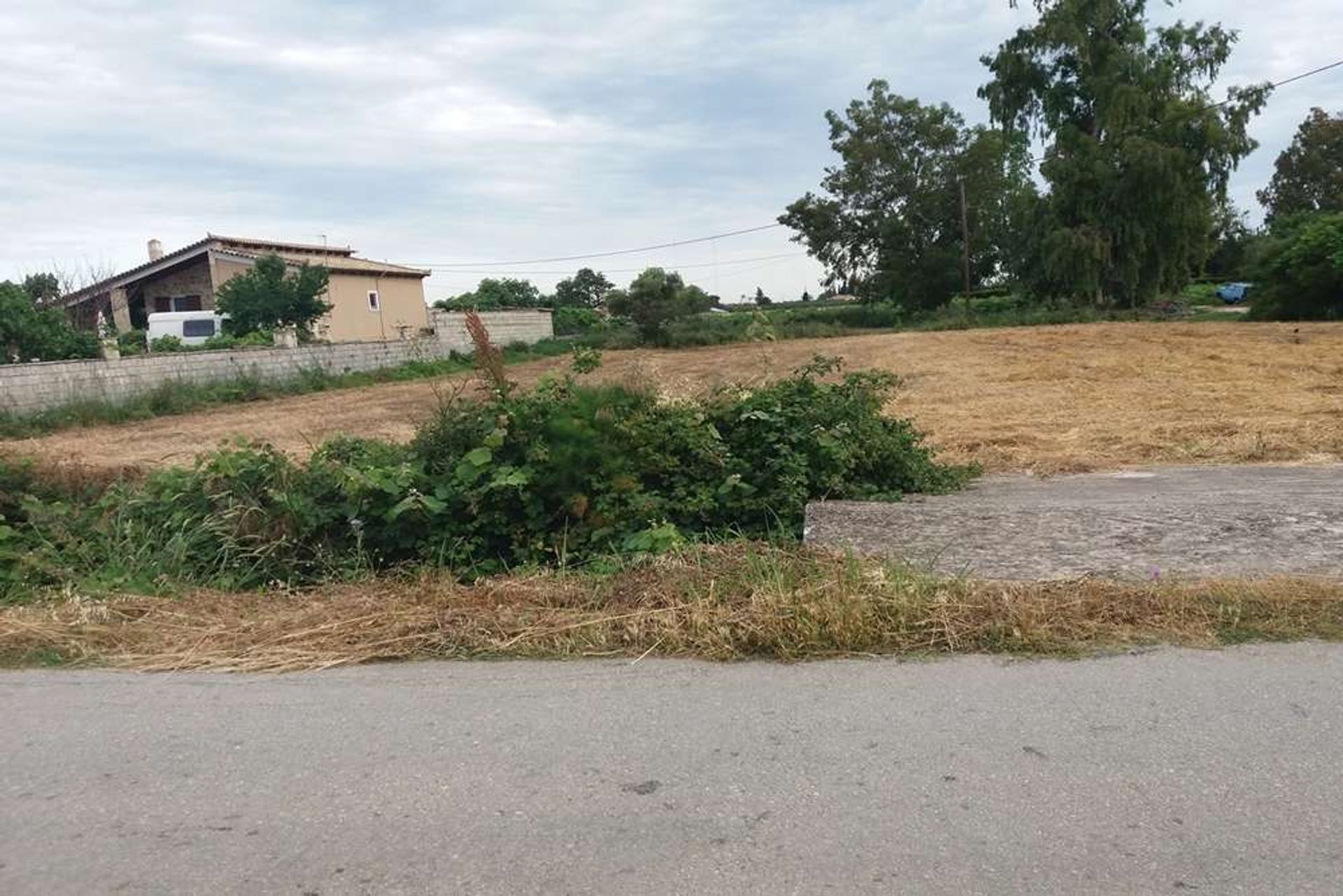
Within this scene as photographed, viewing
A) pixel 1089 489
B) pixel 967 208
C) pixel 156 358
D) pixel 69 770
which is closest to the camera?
pixel 69 770

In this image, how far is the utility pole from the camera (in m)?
51.4

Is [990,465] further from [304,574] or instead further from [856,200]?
[856,200]

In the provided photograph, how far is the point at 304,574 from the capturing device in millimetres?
6047

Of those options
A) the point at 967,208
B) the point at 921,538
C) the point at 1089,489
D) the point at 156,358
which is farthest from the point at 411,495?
the point at 967,208

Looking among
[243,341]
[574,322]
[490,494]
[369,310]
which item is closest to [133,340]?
[243,341]

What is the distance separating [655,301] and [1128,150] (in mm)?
21186

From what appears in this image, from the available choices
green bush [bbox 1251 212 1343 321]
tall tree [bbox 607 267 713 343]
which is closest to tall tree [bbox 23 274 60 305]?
tall tree [bbox 607 267 713 343]

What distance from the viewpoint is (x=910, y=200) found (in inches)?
2201

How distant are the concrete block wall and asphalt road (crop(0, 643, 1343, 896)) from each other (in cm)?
3536

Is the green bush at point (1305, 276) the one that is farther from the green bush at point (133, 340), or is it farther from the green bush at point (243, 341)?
the green bush at point (133, 340)

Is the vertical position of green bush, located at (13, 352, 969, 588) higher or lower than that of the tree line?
lower

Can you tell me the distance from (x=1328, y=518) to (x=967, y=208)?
52836 millimetres

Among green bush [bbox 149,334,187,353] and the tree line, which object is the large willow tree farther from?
green bush [bbox 149,334,187,353]

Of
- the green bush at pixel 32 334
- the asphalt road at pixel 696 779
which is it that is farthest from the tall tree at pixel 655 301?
the asphalt road at pixel 696 779
